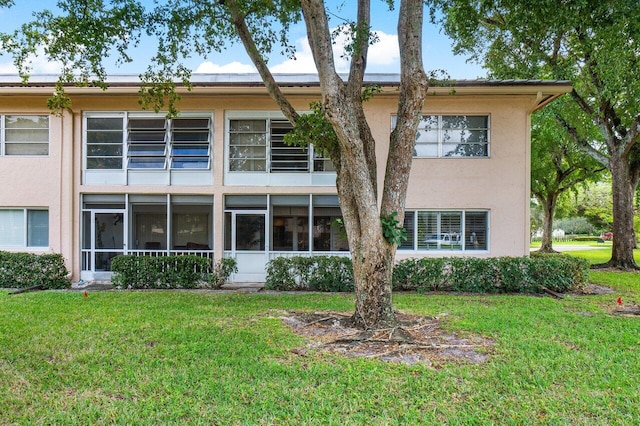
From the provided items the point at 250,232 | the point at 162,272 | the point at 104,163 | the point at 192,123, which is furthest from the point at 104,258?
the point at 192,123

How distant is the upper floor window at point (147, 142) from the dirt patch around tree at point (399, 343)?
7.96 meters

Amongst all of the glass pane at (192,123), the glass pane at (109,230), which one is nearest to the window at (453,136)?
the glass pane at (192,123)

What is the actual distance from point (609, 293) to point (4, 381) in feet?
43.3

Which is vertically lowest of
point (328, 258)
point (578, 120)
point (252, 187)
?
point (328, 258)

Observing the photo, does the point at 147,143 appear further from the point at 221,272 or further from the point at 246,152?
the point at 221,272

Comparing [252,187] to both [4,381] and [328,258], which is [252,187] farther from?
[4,381]

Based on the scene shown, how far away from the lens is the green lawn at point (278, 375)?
3906mm

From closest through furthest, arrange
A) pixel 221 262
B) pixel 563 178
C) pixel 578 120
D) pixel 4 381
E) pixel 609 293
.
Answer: pixel 4 381, pixel 609 293, pixel 221 262, pixel 578 120, pixel 563 178

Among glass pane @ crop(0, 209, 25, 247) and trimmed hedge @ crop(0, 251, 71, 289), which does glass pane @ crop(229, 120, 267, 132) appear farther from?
glass pane @ crop(0, 209, 25, 247)

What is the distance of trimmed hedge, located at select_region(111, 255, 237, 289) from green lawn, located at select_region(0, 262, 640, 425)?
11.8 feet

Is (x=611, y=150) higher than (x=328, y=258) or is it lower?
higher

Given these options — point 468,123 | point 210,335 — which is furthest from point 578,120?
point 210,335

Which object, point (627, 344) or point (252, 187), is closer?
point (627, 344)

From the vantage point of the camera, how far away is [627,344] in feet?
20.1
